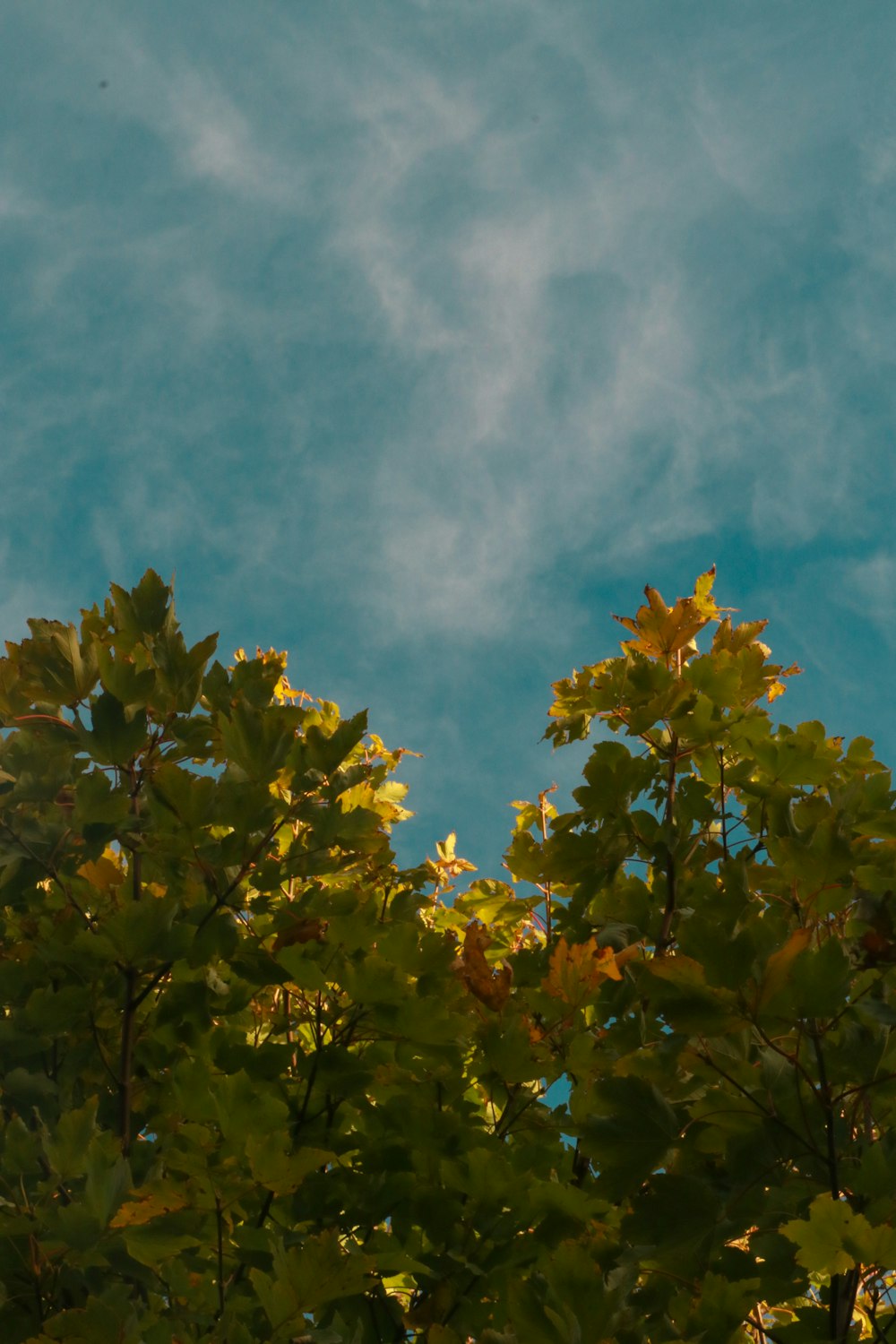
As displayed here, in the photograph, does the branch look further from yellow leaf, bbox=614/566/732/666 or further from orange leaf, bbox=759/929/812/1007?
yellow leaf, bbox=614/566/732/666

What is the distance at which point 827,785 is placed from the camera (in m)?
3.48

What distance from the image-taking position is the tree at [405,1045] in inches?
79.6

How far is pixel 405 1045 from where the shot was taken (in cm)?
263

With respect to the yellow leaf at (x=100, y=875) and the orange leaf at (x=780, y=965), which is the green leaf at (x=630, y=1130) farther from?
the yellow leaf at (x=100, y=875)

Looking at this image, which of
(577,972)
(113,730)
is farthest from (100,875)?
(577,972)

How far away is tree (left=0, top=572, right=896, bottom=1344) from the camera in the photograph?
6.63 feet

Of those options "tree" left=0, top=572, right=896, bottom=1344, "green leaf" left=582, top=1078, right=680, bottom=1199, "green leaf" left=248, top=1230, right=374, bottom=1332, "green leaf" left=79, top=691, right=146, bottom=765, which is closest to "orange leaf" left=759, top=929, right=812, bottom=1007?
"tree" left=0, top=572, right=896, bottom=1344

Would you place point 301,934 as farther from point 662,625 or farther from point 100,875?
point 662,625

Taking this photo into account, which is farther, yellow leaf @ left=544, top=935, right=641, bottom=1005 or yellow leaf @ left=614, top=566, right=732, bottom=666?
yellow leaf @ left=614, top=566, right=732, bottom=666

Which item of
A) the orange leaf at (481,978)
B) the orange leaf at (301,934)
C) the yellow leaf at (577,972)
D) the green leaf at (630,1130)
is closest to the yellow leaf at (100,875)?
the orange leaf at (301,934)

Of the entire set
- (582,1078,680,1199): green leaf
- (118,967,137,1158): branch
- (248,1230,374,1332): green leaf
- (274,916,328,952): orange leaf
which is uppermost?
(274,916,328,952): orange leaf

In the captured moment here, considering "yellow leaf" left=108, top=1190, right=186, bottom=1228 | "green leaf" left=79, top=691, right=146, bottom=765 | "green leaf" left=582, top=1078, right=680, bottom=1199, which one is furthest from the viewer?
"green leaf" left=79, top=691, right=146, bottom=765

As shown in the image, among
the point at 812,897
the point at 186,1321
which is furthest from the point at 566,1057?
the point at 186,1321

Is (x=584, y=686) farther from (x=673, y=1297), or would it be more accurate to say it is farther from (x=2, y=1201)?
(x=2, y=1201)
